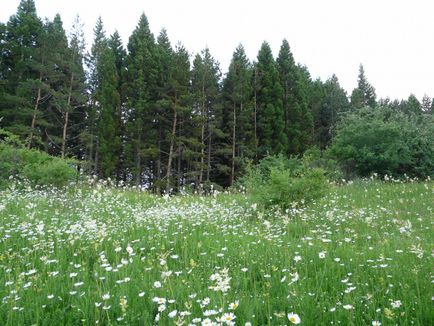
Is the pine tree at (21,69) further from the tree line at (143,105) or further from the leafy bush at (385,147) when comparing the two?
the leafy bush at (385,147)

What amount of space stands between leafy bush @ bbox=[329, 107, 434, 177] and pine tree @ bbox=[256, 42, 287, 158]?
48.0 feet

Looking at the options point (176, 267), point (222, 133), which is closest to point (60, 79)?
point (222, 133)

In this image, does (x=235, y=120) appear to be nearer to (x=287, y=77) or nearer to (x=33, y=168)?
(x=287, y=77)

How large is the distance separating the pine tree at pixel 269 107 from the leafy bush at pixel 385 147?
48.0 ft

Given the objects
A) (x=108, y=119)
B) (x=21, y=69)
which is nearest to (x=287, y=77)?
(x=108, y=119)

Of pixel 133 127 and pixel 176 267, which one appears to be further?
pixel 133 127

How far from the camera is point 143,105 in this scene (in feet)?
107

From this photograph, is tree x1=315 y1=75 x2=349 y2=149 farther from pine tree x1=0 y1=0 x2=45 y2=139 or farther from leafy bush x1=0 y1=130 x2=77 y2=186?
leafy bush x1=0 y1=130 x2=77 y2=186

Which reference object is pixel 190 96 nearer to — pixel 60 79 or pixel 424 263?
pixel 60 79

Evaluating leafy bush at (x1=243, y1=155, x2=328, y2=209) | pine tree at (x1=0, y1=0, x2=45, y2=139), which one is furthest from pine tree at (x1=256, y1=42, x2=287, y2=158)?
leafy bush at (x1=243, y1=155, x2=328, y2=209)

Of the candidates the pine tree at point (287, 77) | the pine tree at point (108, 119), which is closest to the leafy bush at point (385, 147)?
the pine tree at point (287, 77)

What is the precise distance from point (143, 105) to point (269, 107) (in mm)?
12511

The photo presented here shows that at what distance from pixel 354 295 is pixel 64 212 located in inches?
246

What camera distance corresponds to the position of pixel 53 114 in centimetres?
3102
